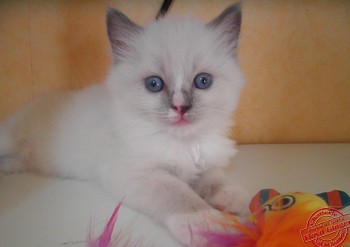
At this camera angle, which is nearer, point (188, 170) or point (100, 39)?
point (188, 170)

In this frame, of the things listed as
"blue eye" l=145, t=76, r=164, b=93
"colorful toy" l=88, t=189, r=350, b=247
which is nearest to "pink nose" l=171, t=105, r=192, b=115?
"blue eye" l=145, t=76, r=164, b=93

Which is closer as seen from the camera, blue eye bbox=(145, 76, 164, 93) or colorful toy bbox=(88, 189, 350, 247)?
colorful toy bbox=(88, 189, 350, 247)

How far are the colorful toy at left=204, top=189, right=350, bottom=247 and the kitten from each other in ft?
0.40

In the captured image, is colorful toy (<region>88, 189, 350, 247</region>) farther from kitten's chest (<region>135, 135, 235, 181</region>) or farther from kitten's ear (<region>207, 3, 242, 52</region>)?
kitten's ear (<region>207, 3, 242, 52</region>)

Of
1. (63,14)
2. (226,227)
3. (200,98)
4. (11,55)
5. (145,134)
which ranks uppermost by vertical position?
(63,14)

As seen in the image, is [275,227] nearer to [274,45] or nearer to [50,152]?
[50,152]

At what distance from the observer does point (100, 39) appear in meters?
1.68

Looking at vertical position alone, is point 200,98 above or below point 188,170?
above

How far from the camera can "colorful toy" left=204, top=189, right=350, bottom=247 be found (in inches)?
28.5

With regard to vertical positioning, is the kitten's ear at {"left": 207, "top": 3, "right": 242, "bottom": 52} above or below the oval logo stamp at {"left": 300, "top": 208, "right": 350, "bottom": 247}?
above

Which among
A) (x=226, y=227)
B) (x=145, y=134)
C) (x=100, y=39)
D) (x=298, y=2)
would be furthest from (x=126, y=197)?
(x=298, y=2)

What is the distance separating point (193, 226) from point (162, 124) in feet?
1.19

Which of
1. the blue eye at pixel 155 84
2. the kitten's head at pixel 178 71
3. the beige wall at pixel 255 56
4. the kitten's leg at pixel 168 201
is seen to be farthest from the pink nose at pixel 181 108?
the beige wall at pixel 255 56

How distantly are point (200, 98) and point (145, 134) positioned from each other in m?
0.24
